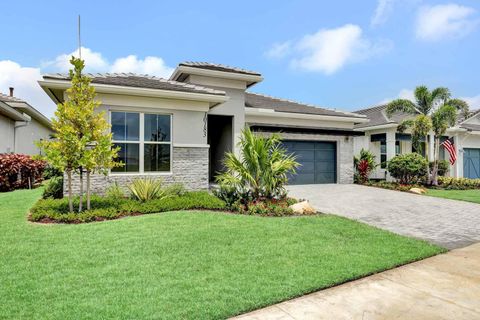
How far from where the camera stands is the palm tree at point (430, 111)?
17.5 meters

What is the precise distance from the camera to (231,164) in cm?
995

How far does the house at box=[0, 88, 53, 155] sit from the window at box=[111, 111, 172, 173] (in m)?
3.89

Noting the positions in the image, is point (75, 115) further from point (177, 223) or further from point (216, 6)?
point (216, 6)

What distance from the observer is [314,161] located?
1755cm

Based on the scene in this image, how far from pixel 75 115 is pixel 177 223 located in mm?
4063

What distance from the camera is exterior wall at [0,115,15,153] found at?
15.7 meters

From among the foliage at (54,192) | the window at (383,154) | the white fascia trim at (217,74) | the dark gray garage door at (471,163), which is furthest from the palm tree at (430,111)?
the foliage at (54,192)

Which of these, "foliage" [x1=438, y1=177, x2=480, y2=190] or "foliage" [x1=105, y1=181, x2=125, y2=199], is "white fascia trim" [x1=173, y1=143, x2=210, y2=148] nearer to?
"foliage" [x1=105, y1=181, x2=125, y2=199]

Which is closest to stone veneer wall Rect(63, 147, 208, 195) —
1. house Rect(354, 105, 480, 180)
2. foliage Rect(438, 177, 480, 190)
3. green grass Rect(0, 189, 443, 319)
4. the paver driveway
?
green grass Rect(0, 189, 443, 319)

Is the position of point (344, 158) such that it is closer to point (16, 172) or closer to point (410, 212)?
point (410, 212)

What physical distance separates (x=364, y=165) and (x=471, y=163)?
12.5 metres

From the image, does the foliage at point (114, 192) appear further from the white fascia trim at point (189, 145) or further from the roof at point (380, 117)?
the roof at point (380, 117)

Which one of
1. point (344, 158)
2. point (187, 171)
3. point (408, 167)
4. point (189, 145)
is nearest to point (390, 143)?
point (408, 167)

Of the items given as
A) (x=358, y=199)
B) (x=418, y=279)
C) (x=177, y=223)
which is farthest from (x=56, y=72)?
(x=358, y=199)
